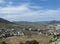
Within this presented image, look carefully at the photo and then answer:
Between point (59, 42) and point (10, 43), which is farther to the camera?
point (10, 43)

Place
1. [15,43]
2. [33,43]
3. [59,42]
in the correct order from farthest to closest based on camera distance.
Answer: [15,43], [33,43], [59,42]

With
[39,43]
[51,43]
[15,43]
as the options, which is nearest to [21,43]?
[15,43]

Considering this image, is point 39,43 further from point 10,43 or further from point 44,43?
point 10,43

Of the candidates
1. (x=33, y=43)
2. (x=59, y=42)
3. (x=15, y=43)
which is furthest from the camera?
(x=15, y=43)

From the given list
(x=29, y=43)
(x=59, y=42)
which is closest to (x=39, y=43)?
(x=29, y=43)

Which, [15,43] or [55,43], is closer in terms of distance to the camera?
[55,43]

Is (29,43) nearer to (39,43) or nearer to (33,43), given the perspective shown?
(33,43)

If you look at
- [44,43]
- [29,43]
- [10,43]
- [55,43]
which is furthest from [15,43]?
[55,43]
